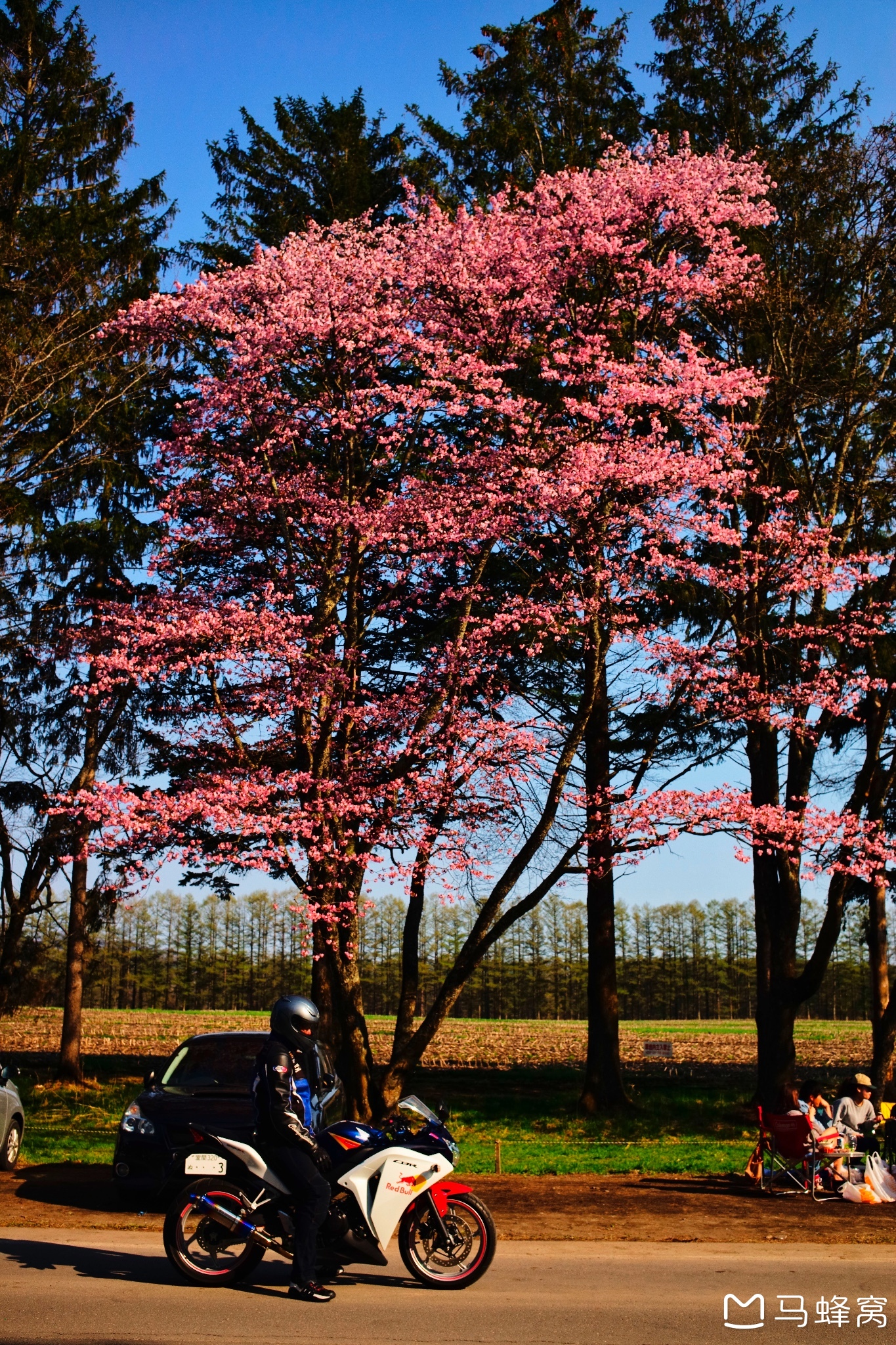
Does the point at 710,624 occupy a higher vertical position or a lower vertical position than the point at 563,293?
lower

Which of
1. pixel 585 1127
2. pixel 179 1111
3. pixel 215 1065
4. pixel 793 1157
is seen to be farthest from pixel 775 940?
pixel 179 1111

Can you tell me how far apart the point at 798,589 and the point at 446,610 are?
18.4 feet

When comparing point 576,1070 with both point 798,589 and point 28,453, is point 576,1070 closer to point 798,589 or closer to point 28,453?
point 798,589

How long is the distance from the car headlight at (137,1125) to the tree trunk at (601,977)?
38.4 feet

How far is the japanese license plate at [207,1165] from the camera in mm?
7465

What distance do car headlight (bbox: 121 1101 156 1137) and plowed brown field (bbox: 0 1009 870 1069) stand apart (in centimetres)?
2299

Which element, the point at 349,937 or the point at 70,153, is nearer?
the point at 349,937

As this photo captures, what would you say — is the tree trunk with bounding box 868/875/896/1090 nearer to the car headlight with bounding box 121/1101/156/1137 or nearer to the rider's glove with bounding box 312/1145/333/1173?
the car headlight with bounding box 121/1101/156/1137

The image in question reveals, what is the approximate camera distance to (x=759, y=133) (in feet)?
73.9

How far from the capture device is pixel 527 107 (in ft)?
71.3

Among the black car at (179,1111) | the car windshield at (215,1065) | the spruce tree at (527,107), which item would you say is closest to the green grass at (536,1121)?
the car windshield at (215,1065)

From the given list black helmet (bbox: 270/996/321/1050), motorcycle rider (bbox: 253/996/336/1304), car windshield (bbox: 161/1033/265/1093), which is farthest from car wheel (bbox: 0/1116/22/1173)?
black helmet (bbox: 270/996/321/1050)

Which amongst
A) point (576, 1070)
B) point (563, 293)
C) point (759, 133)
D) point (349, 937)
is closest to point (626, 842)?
point (349, 937)

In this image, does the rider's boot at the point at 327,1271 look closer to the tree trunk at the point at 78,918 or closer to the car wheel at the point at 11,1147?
the car wheel at the point at 11,1147
